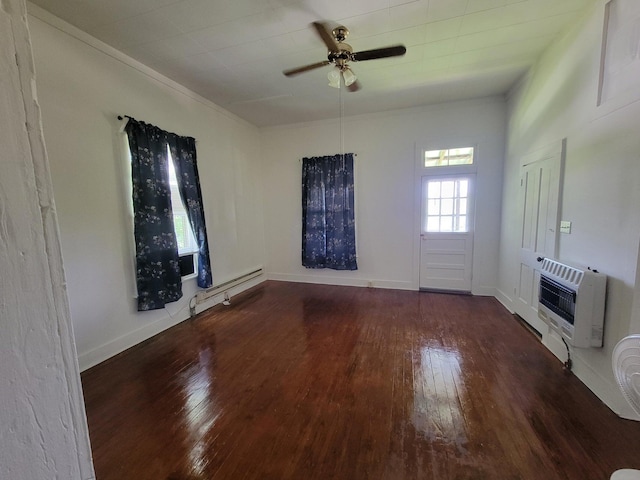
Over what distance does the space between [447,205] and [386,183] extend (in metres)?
A: 1.02

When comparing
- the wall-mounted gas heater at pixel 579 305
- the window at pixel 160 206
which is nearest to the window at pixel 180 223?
the window at pixel 160 206

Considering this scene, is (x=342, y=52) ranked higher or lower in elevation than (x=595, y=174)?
higher

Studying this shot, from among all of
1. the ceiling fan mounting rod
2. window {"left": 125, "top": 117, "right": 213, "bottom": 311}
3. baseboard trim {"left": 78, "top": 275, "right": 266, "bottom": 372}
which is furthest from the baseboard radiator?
the ceiling fan mounting rod

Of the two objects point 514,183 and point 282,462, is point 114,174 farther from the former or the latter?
point 514,183

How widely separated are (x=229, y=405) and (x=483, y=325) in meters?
2.88

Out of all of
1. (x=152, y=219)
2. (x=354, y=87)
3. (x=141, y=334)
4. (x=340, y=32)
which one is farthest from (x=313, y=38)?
(x=141, y=334)

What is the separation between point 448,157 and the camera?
4344 millimetres

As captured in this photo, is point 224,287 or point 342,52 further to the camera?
point 224,287

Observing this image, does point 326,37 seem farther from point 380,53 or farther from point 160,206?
point 160,206

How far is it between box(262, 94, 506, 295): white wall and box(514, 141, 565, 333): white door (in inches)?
32.5

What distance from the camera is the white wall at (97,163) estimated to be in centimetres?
231

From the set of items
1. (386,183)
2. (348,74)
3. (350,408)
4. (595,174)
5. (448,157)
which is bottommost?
(350,408)

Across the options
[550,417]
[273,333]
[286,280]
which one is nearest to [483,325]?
[550,417]

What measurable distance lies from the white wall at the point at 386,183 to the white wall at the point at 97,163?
1992 mm
